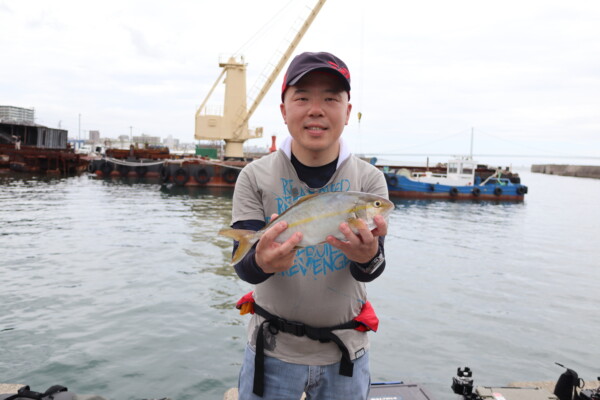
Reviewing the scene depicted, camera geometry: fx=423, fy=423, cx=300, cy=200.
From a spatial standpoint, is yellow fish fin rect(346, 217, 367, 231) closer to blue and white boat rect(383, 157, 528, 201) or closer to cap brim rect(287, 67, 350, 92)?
cap brim rect(287, 67, 350, 92)

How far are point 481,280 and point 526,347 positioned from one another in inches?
178

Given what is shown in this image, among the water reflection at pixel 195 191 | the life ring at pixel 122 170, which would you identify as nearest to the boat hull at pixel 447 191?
the water reflection at pixel 195 191

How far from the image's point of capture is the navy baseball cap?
2.10 metres

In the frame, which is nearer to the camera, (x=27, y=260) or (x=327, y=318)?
(x=327, y=318)

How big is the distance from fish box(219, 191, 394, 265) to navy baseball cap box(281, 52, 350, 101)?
1.96ft

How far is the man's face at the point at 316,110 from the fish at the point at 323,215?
0.96 feet

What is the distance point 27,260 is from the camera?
452 inches

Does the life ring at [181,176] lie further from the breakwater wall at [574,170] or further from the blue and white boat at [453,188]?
the breakwater wall at [574,170]

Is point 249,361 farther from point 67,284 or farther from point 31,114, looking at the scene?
point 31,114

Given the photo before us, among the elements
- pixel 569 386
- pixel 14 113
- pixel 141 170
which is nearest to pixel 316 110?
pixel 569 386

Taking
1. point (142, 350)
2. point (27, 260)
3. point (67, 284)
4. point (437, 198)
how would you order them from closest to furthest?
point (142, 350) < point (67, 284) < point (27, 260) < point (437, 198)

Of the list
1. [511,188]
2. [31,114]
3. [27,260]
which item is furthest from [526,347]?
[31,114]

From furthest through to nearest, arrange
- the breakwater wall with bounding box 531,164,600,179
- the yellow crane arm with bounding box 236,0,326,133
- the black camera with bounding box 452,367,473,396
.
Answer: the breakwater wall with bounding box 531,164,600,179
the yellow crane arm with bounding box 236,0,326,133
the black camera with bounding box 452,367,473,396

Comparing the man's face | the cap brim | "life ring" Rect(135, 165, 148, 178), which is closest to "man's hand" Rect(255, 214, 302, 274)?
the man's face
